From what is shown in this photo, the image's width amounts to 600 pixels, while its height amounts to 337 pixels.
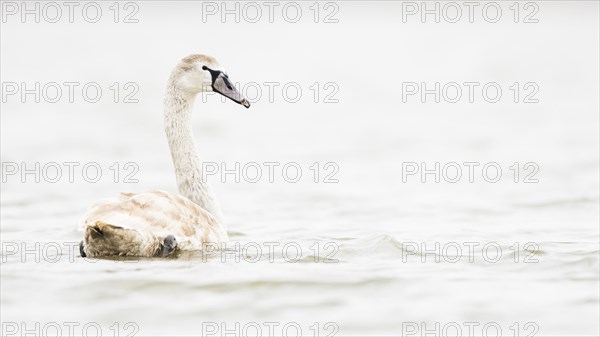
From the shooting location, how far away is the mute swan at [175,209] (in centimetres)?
1151

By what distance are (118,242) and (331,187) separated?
6965 millimetres

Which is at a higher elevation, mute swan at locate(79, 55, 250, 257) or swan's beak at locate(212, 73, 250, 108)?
swan's beak at locate(212, 73, 250, 108)

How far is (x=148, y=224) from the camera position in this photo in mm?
11703

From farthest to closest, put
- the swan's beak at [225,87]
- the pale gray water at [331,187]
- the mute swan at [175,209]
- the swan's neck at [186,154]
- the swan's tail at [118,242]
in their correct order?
the swan's neck at [186,154] < the swan's beak at [225,87] < the mute swan at [175,209] < the swan's tail at [118,242] < the pale gray water at [331,187]

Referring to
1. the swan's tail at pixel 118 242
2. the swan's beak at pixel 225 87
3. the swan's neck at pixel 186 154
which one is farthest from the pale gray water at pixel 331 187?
the swan's beak at pixel 225 87

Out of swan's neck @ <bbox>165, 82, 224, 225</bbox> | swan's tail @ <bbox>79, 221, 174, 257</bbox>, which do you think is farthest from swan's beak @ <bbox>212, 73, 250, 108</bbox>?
swan's tail @ <bbox>79, 221, 174, 257</bbox>

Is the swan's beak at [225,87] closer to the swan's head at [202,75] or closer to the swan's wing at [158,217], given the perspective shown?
the swan's head at [202,75]

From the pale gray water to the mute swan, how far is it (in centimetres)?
19

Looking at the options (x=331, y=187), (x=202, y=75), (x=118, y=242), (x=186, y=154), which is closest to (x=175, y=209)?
(x=118, y=242)

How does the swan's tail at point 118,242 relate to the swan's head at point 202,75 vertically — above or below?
below

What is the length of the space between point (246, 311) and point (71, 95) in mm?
17948

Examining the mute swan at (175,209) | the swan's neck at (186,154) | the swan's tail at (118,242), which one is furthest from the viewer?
the swan's neck at (186,154)

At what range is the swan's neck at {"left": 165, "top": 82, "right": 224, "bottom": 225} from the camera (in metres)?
13.4

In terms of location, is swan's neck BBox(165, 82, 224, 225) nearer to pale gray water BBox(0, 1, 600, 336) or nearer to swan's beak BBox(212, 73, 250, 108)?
swan's beak BBox(212, 73, 250, 108)
